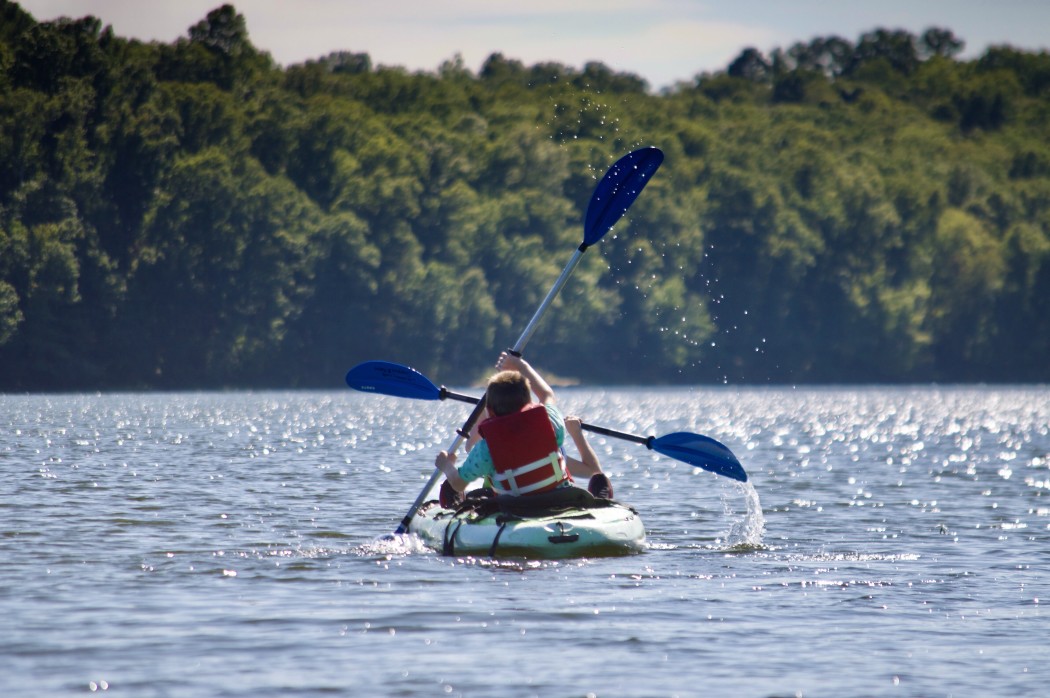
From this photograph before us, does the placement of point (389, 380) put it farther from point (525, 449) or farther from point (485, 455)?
point (525, 449)

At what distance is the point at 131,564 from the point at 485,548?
2.39 metres

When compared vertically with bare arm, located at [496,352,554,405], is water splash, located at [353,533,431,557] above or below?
below

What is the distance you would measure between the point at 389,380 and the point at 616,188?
314 cm

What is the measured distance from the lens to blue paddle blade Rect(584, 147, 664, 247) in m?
15.2

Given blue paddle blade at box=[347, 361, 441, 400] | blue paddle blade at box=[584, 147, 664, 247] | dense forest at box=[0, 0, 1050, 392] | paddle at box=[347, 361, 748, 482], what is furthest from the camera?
dense forest at box=[0, 0, 1050, 392]

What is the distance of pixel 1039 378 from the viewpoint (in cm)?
7600

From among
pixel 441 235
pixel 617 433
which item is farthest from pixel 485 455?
pixel 441 235

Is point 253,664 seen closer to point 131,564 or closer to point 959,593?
point 131,564

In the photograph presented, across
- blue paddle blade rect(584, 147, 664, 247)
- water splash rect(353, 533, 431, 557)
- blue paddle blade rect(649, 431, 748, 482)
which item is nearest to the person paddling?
water splash rect(353, 533, 431, 557)

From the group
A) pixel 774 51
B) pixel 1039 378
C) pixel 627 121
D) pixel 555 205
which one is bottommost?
pixel 1039 378

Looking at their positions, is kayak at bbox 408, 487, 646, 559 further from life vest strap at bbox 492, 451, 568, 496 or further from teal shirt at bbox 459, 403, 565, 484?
teal shirt at bbox 459, 403, 565, 484

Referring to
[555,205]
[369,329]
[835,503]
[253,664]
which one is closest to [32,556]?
[253,664]

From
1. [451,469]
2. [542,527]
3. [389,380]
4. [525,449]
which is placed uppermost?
[389,380]

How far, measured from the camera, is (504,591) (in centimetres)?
989
